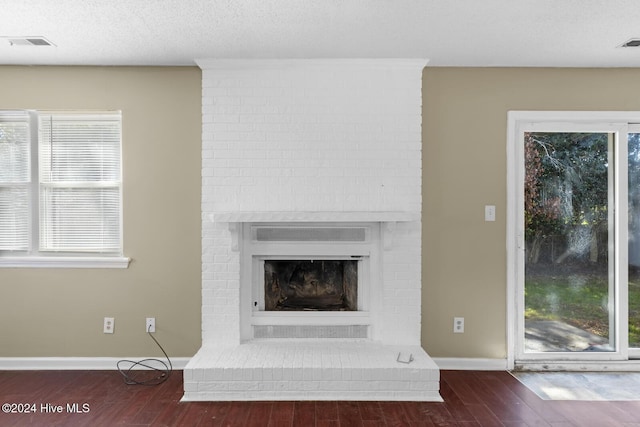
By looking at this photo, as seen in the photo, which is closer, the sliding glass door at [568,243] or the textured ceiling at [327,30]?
the textured ceiling at [327,30]

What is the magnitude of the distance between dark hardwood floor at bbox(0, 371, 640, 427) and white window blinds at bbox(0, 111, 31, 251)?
1.07m

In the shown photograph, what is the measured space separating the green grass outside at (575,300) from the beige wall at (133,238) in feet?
8.69

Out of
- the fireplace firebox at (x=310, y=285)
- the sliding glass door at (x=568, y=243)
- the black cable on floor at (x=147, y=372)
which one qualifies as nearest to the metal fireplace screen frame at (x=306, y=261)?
the fireplace firebox at (x=310, y=285)

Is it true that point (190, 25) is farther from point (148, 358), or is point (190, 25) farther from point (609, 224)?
point (609, 224)

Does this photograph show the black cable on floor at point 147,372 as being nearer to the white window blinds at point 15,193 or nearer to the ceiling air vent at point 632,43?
the white window blinds at point 15,193

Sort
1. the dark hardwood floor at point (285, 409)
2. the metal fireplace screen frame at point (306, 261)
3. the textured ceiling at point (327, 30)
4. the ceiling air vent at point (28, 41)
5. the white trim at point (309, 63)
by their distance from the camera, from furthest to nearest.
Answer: the metal fireplace screen frame at point (306, 261) → the white trim at point (309, 63) → the ceiling air vent at point (28, 41) → the dark hardwood floor at point (285, 409) → the textured ceiling at point (327, 30)

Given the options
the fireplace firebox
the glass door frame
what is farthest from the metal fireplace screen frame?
the glass door frame

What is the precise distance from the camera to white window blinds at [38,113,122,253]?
336cm

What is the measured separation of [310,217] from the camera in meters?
3.02

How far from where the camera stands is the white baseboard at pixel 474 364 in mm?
3305

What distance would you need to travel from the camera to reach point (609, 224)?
3371 mm

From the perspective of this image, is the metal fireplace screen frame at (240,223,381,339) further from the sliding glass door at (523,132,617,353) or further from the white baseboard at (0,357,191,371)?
the sliding glass door at (523,132,617,353)

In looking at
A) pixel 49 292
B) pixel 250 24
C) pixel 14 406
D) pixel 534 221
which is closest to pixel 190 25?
pixel 250 24

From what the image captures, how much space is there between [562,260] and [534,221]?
0.38 metres
